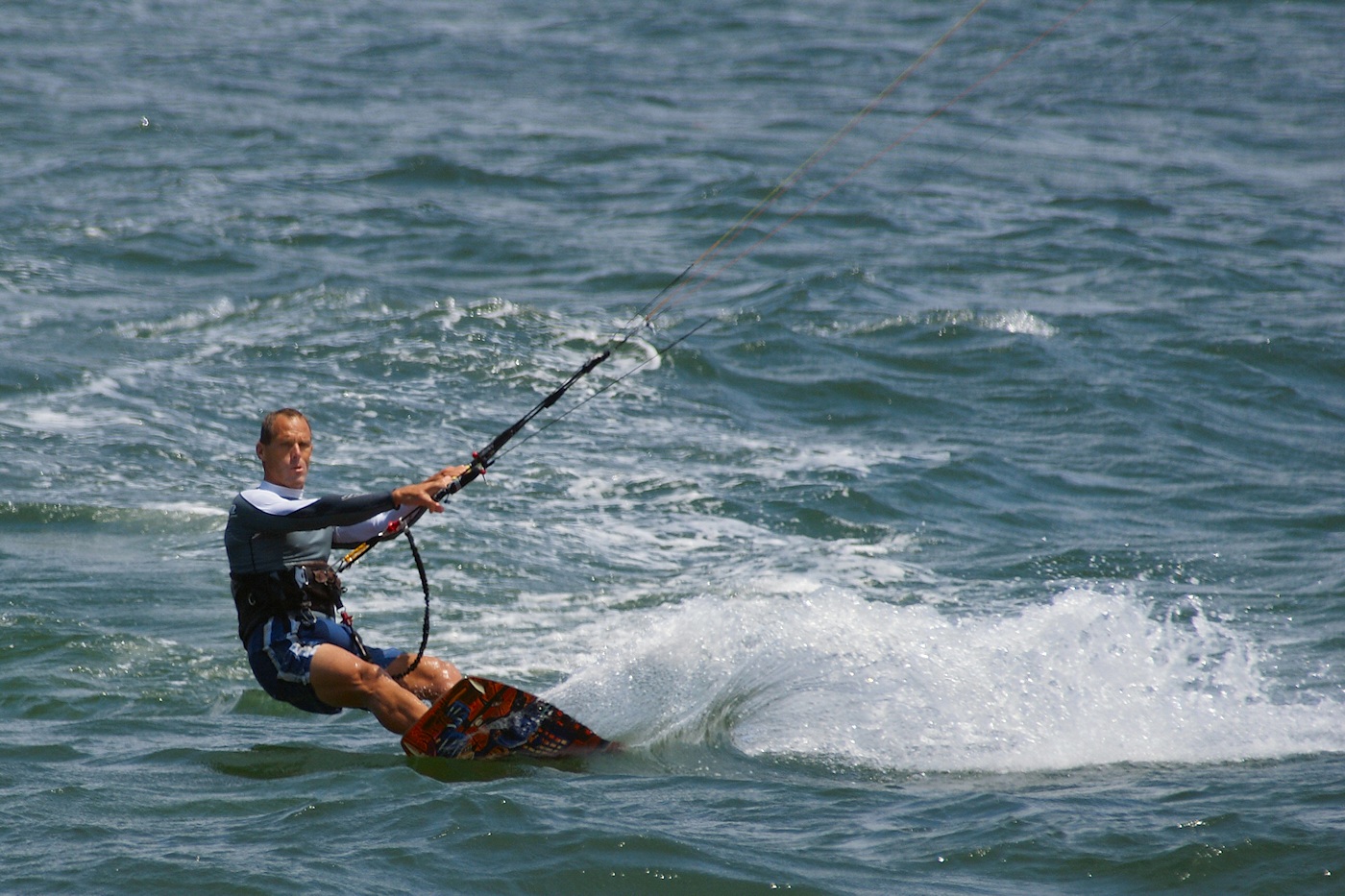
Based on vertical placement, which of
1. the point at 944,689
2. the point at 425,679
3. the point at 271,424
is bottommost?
A: the point at 944,689

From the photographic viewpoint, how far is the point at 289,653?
18.7 feet

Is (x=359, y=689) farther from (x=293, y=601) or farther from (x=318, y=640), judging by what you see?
(x=293, y=601)

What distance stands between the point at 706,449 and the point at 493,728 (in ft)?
17.1

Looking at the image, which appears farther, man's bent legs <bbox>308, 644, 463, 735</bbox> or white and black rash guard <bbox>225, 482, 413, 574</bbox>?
man's bent legs <bbox>308, 644, 463, 735</bbox>

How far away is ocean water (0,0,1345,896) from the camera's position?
518 cm

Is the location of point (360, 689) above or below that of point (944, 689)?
above

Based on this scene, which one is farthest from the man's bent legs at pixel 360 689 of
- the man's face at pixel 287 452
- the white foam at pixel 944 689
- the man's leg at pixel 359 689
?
the white foam at pixel 944 689

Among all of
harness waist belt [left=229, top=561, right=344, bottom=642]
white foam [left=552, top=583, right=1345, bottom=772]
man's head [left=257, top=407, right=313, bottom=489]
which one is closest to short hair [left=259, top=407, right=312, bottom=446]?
man's head [left=257, top=407, right=313, bottom=489]

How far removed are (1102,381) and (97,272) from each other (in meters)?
8.94

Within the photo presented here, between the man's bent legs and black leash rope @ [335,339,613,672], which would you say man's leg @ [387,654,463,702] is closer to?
black leash rope @ [335,339,613,672]

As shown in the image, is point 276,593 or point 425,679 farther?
point 425,679

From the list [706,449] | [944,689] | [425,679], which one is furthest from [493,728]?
[706,449]

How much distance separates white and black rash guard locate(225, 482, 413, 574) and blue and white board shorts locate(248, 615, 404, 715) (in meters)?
0.23

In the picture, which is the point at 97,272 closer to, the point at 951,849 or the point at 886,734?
the point at 886,734
